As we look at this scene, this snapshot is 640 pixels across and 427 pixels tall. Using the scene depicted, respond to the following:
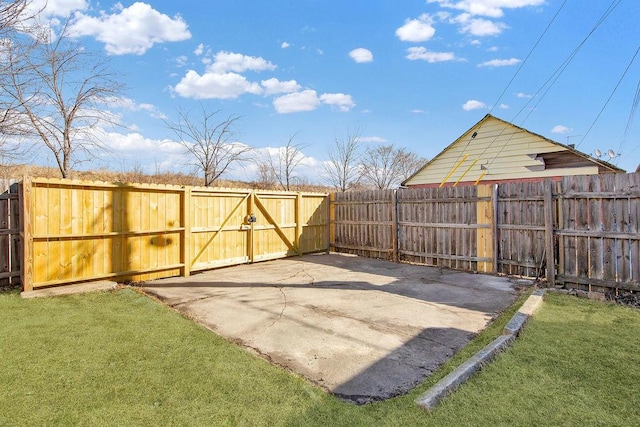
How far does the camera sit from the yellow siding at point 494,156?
10305mm

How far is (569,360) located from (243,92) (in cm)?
1310

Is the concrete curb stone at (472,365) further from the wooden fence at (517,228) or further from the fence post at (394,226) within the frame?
the fence post at (394,226)

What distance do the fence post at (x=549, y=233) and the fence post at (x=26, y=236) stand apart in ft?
29.7

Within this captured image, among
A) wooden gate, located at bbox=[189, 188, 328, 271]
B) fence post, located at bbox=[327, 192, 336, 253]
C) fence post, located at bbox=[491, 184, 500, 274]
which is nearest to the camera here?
fence post, located at bbox=[491, 184, 500, 274]

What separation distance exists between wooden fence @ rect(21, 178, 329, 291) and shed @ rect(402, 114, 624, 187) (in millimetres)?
6351

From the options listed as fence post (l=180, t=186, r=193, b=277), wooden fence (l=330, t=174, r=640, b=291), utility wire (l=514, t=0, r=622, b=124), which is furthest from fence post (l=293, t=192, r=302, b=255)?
utility wire (l=514, t=0, r=622, b=124)

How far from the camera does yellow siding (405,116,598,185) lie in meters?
10.3

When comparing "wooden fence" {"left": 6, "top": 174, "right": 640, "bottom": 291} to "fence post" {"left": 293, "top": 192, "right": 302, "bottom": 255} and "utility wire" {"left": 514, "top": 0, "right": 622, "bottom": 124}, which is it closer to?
"fence post" {"left": 293, "top": 192, "right": 302, "bottom": 255}

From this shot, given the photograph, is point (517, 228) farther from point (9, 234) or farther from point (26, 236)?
point (9, 234)

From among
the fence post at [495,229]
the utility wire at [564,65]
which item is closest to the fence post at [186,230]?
the fence post at [495,229]

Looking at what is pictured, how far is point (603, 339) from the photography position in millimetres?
3518

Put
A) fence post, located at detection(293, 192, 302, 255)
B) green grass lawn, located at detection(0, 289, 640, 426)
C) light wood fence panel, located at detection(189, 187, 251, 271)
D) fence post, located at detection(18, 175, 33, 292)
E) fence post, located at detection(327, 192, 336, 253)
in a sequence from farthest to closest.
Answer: fence post, located at detection(327, 192, 336, 253) → fence post, located at detection(293, 192, 302, 255) → light wood fence panel, located at detection(189, 187, 251, 271) → fence post, located at detection(18, 175, 33, 292) → green grass lawn, located at detection(0, 289, 640, 426)

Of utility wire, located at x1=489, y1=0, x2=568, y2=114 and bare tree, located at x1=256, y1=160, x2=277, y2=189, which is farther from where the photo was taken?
bare tree, located at x1=256, y1=160, x2=277, y2=189

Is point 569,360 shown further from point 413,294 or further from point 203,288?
point 203,288
